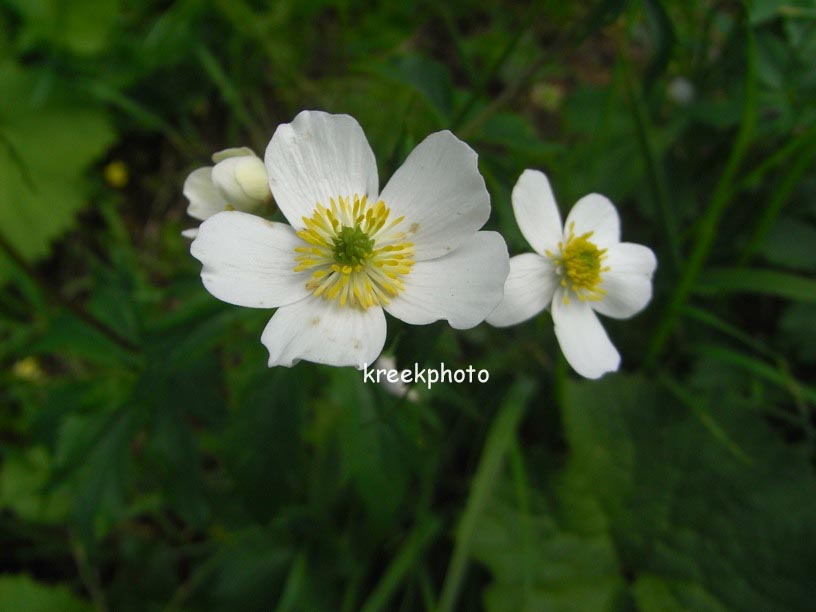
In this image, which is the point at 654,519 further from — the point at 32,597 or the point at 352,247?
the point at 32,597

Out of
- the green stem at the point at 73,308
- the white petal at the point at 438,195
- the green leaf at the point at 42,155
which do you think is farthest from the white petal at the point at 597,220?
the green leaf at the point at 42,155

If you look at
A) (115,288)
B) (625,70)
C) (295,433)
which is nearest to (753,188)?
(625,70)

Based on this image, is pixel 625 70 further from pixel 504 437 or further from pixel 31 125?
pixel 31 125

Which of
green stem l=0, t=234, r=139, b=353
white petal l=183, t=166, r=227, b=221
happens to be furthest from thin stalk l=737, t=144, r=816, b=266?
green stem l=0, t=234, r=139, b=353

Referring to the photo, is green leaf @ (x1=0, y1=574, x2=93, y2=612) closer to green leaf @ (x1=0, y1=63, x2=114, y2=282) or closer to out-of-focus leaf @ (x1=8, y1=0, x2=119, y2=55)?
green leaf @ (x1=0, y1=63, x2=114, y2=282)

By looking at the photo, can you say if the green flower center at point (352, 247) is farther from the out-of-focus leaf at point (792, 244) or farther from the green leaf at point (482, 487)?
the out-of-focus leaf at point (792, 244)

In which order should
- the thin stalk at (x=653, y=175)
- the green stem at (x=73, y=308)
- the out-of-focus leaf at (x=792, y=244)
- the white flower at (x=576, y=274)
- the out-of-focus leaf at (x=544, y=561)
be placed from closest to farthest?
the white flower at (x=576, y=274)
the green stem at (x=73, y=308)
the thin stalk at (x=653, y=175)
the out-of-focus leaf at (x=544, y=561)
the out-of-focus leaf at (x=792, y=244)

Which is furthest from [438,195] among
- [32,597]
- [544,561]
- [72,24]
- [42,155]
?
[42,155]
